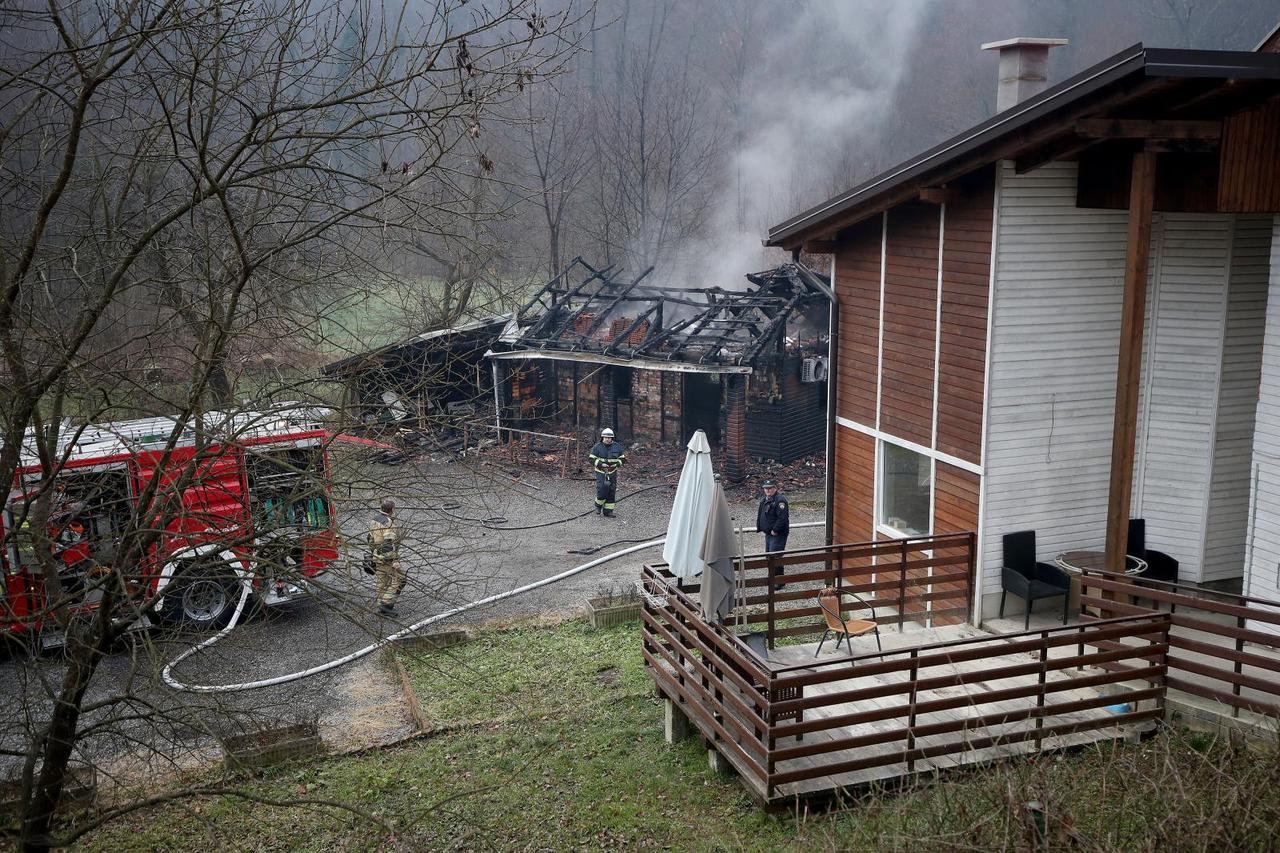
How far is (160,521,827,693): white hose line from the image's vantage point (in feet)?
24.6

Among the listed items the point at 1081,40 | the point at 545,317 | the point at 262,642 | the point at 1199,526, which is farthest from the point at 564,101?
the point at 1199,526

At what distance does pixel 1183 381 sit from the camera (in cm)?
1061

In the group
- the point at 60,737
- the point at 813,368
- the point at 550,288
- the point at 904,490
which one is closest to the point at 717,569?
the point at 904,490

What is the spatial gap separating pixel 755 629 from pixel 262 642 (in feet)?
21.4

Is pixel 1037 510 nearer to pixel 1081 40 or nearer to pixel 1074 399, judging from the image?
pixel 1074 399

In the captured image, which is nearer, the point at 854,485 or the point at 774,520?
the point at 854,485

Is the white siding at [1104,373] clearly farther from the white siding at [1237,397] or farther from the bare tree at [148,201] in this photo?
the bare tree at [148,201]

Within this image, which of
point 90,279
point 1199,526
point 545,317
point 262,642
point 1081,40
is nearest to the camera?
point 90,279

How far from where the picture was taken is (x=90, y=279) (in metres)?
7.12

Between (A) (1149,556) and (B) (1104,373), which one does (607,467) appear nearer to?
(B) (1104,373)

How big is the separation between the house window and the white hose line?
515 centimetres

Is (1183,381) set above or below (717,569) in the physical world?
above

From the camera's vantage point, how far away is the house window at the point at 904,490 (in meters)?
11.8

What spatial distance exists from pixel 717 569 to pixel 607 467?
9.85 meters
